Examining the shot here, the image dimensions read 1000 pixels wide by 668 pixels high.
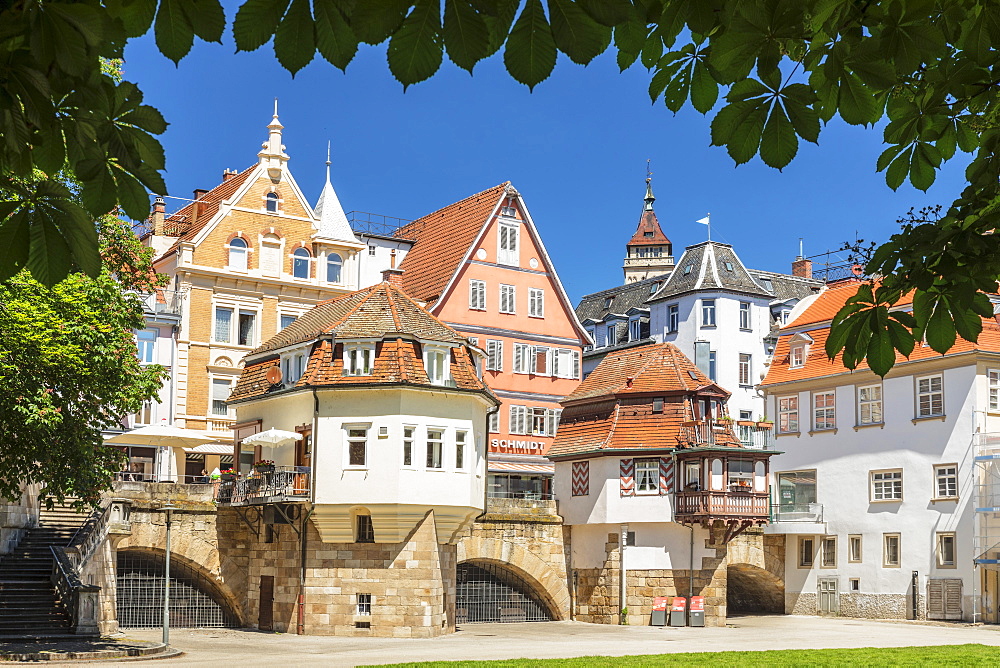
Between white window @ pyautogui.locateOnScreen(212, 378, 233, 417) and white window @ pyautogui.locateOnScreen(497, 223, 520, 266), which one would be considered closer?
white window @ pyautogui.locateOnScreen(212, 378, 233, 417)

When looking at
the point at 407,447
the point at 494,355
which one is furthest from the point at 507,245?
the point at 407,447

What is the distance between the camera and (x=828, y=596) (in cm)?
4691

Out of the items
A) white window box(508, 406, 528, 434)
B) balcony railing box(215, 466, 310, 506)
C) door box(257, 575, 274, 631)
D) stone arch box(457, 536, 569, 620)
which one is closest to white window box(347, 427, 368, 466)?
balcony railing box(215, 466, 310, 506)

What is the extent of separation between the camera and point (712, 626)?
41.4 meters

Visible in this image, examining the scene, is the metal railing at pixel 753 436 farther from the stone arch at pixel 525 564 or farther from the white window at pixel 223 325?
the white window at pixel 223 325

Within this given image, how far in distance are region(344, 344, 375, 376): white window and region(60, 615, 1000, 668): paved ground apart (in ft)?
23.9

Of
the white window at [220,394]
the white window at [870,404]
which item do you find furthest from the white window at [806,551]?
the white window at [220,394]

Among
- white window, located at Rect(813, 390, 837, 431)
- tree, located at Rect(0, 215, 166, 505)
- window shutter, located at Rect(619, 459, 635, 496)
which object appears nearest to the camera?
Answer: tree, located at Rect(0, 215, 166, 505)

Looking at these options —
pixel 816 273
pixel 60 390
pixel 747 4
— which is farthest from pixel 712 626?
pixel 747 4

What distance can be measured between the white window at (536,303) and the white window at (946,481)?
15.8 meters

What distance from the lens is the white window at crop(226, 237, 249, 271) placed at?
4616 cm

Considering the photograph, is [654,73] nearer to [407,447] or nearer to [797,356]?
[407,447]

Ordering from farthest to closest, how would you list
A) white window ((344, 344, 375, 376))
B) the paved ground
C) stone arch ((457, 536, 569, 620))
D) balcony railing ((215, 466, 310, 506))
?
stone arch ((457, 536, 569, 620)) → white window ((344, 344, 375, 376)) → balcony railing ((215, 466, 310, 506)) → the paved ground

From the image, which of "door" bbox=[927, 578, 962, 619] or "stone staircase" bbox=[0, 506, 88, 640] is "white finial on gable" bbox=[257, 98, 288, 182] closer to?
"stone staircase" bbox=[0, 506, 88, 640]
